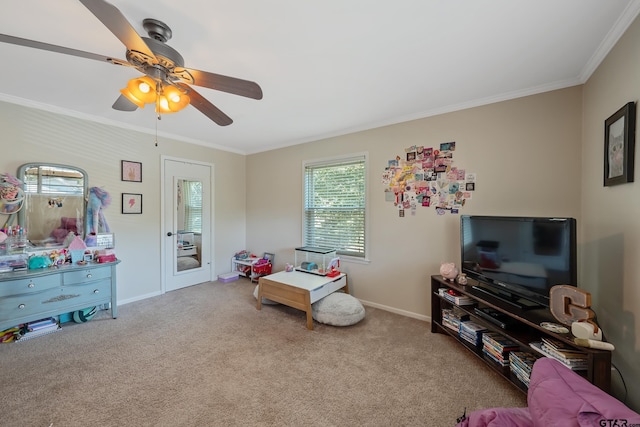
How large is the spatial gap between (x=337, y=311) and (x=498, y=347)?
1380 millimetres

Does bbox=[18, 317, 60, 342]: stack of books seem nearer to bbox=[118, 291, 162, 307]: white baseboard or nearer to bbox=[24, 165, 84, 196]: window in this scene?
bbox=[118, 291, 162, 307]: white baseboard

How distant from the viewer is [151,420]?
4.90 ft

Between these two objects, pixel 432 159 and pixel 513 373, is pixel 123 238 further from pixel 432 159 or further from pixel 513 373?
pixel 513 373

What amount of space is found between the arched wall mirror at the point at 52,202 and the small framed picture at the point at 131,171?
393mm

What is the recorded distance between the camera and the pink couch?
0.76 m

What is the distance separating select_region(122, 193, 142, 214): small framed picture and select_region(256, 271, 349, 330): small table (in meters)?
1.95

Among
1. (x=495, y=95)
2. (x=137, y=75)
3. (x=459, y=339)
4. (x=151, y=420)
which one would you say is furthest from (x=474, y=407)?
(x=137, y=75)

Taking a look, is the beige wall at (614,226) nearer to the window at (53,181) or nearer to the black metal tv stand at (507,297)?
the black metal tv stand at (507,297)

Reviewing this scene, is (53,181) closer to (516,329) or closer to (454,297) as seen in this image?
(454,297)

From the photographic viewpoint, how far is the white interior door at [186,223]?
3.69m

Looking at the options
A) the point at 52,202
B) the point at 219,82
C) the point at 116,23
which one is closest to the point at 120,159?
the point at 52,202

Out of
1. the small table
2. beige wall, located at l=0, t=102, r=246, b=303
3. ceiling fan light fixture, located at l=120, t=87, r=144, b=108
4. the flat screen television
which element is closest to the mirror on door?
beige wall, located at l=0, t=102, r=246, b=303

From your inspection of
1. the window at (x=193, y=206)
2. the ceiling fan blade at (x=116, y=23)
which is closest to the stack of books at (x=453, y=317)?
the ceiling fan blade at (x=116, y=23)

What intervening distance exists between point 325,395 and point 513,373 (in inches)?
51.0
